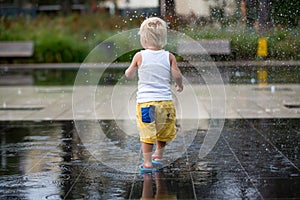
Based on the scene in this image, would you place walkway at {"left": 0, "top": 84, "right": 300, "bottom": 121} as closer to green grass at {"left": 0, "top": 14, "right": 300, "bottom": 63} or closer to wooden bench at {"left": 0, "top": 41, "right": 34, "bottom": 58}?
green grass at {"left": 0, "top": 14, "right": 300, "bottom": 63}

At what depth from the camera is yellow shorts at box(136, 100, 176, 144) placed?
6559 mm

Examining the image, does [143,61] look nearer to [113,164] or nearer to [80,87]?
[113,164]

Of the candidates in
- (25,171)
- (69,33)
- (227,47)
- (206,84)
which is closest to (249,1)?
(206,84)

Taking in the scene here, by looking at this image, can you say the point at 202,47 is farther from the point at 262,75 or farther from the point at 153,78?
the point at 153,78

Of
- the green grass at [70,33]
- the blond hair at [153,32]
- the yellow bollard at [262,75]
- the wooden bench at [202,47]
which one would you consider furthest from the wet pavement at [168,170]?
the yellow bollard at [262,75]

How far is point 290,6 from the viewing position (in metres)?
11.0

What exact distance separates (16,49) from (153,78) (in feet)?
64.5

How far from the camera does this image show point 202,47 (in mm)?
14578

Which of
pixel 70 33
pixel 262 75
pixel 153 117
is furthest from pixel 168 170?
pixel 70 33

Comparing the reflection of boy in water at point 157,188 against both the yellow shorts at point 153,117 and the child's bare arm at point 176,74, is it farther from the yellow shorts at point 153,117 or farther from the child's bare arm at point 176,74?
the child's bare arm at point 176,74

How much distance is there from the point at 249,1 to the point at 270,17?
440mm

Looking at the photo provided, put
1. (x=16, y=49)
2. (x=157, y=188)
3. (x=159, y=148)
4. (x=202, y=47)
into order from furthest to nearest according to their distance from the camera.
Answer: (x=16, y=49) → (x=202, y=47) → (x=159, y=148) → (x=157, y=188)

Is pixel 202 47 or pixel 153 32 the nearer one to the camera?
pixel 153 32

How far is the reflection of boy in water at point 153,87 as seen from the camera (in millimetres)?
6570
